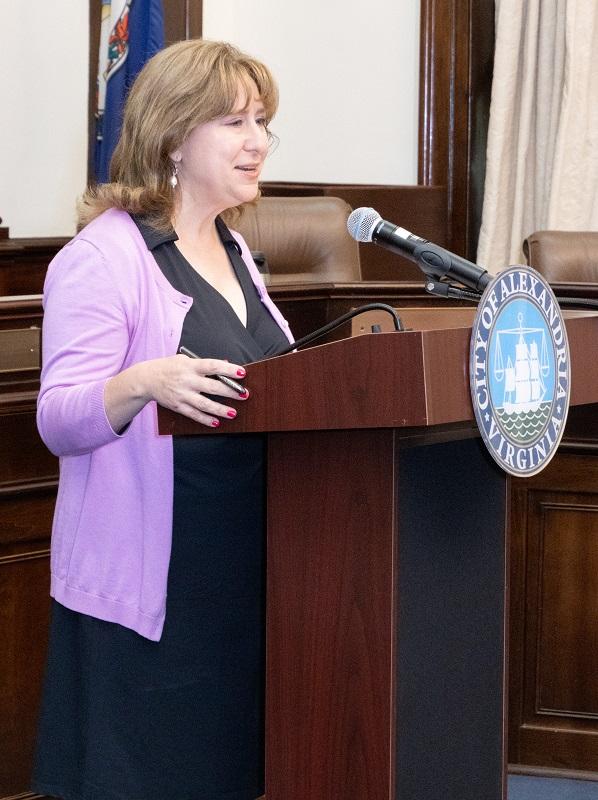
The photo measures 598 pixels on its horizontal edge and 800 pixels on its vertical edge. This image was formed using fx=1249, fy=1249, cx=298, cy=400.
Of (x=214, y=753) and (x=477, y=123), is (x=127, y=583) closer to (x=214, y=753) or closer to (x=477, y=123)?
(x=214, y=753)

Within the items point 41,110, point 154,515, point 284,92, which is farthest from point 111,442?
point 284,92

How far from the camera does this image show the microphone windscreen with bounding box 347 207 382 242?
149 cm

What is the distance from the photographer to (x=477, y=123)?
16.8ft

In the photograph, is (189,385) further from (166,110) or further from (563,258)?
(563,258)

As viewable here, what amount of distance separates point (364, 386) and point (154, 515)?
1.59ft

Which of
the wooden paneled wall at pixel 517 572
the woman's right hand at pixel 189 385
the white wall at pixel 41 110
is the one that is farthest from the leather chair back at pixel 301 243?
the woman's right hand at pixel 189 385

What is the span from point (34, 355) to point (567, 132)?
3.02 meters

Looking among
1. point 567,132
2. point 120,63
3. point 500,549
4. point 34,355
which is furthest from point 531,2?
point 500,549

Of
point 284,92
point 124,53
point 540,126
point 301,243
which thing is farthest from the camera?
point 284,92

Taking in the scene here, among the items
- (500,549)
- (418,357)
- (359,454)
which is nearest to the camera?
(418,357)

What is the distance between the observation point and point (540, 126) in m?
4.93

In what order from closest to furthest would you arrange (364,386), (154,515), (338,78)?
(364,386) < (154,515) < (338,78)

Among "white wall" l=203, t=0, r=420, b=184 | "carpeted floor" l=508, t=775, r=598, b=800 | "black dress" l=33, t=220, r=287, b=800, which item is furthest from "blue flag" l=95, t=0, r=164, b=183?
"black dress" l=33, t=220, r=287, b=800

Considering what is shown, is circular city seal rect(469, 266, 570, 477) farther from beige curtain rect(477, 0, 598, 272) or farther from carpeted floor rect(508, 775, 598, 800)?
beige curtain rect(477, 0, 598, 272)
